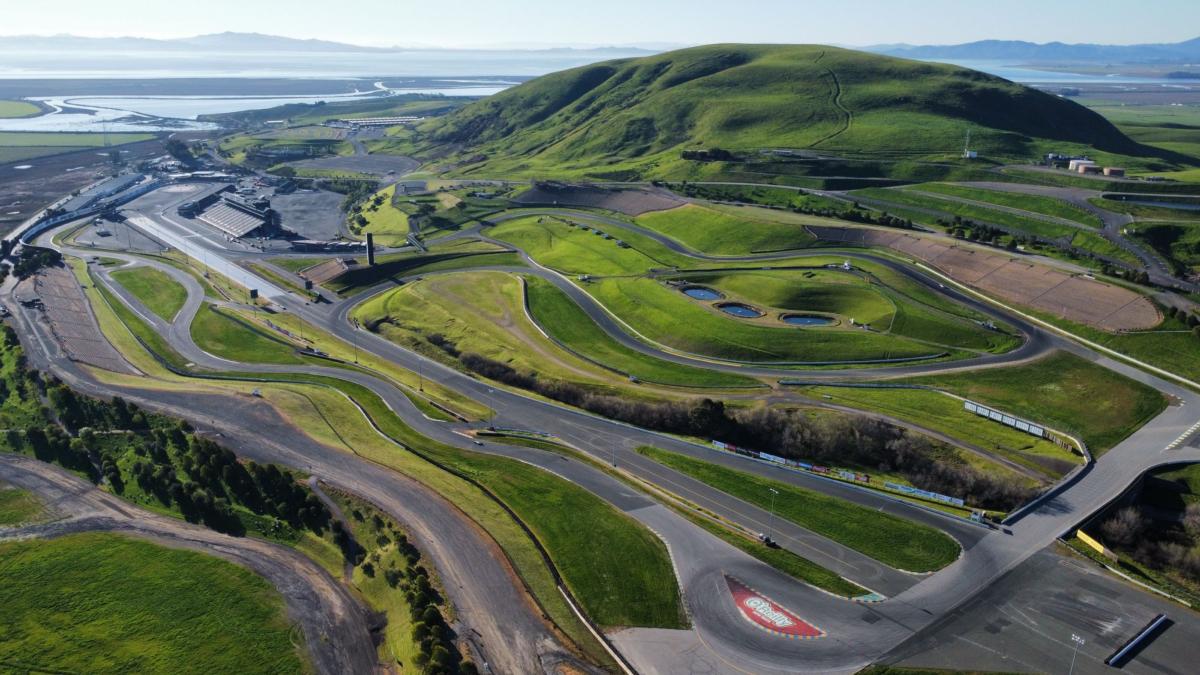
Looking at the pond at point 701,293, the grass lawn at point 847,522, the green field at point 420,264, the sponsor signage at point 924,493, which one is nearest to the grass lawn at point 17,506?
the grass lawn at point 847,522

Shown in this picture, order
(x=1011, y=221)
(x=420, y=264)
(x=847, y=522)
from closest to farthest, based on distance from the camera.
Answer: (x=847, y=522), (x=1011, y=221), (x=420, y=264)

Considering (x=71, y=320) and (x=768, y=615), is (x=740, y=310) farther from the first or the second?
(x=71, y=320)

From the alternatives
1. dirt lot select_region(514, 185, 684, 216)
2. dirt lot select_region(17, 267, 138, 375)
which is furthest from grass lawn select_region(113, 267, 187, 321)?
dirt lot select_region(514, 185, 684, 216)

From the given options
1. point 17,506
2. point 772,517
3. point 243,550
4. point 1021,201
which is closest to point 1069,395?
point 772,517

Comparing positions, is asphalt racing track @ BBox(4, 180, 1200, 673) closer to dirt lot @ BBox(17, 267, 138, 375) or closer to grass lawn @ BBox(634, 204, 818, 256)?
dirt lot @ BBox(17, 267, 138, 375)

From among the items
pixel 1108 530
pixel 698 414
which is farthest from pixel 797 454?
pixel 1108 530

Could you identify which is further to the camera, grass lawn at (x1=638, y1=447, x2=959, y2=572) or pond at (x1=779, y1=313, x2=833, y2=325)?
pond at (x1=779, y1=313, x2=833, y2=325)
